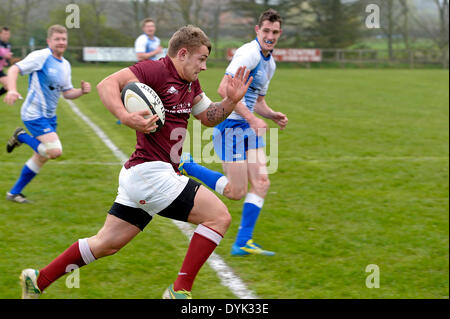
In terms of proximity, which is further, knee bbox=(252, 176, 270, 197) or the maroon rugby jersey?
knee bbox=(252, 176, 270, 197)

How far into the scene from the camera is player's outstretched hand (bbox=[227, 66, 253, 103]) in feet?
11.7

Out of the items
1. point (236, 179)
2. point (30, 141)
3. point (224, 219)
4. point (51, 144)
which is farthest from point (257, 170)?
point (30, 141)

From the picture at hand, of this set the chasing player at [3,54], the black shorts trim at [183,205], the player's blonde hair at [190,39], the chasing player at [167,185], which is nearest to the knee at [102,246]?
the chasing player at [167,185]

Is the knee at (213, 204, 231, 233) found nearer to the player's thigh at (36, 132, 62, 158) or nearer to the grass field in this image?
the grass field

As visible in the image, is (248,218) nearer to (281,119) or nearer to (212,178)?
(212,178)

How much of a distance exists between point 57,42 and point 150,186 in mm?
3521

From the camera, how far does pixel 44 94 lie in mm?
6445

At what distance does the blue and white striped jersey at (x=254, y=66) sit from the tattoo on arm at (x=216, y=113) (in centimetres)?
64

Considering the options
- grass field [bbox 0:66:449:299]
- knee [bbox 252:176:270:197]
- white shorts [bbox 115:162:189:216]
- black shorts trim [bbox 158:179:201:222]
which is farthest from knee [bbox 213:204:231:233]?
knee [bbox 252:176:270:197]

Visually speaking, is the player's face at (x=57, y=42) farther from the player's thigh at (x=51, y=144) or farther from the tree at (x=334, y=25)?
the tree at (x=334, y=25)

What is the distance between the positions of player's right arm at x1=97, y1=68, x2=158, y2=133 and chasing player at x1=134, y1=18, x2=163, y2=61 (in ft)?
27.7

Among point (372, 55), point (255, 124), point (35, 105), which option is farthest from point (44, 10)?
point (255, 124)
